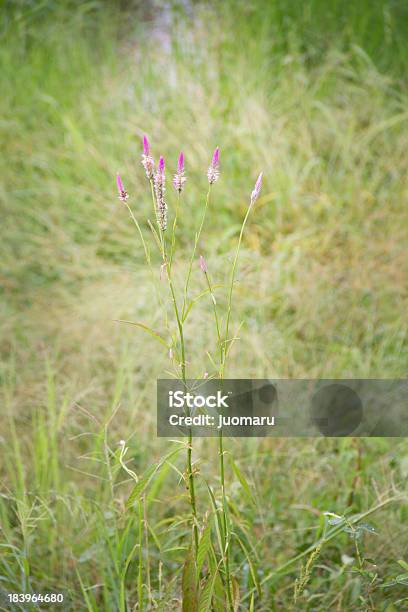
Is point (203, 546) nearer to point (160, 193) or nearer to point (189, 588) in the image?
point (189, 588)

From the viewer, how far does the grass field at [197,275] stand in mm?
1145

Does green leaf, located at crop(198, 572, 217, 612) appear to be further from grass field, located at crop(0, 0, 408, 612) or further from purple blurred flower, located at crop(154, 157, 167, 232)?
purple blurred flower, located at crop(154, 157, 167, 232)

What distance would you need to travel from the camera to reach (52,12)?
3299 mm

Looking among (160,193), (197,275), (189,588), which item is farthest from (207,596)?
(197,275)

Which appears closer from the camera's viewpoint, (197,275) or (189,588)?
(189,588)

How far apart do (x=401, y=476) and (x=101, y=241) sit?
4.58ft

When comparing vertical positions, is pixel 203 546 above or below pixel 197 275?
below

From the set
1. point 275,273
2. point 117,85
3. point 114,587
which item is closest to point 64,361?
point 275,273

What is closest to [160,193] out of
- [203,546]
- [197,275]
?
[203,546]

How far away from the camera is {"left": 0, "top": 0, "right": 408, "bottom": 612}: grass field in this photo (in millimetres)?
1145

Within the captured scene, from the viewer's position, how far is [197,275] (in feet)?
6.43

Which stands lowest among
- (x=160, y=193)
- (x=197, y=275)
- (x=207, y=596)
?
(x=207, y=596)

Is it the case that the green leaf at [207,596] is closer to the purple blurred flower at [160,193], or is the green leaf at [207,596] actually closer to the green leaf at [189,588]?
the green leaf at [189,588]

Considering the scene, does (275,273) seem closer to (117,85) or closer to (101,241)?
(101,241)
